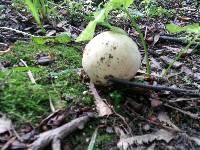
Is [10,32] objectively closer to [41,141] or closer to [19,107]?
[19,107]

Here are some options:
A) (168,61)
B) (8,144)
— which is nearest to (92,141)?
(8,144)

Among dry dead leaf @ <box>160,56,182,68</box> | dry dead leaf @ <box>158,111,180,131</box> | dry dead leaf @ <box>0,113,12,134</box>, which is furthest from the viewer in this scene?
dry dead leaf @ <box>160,56,182,68</box>

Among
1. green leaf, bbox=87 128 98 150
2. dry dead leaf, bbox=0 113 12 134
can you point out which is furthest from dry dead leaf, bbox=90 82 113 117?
dry dead leaf, bbox=0 113 12 134

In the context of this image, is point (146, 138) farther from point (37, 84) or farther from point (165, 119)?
point (37, 84)

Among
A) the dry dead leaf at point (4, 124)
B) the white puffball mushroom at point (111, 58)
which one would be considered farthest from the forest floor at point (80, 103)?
the white puffball mushroom at point (111, 58)

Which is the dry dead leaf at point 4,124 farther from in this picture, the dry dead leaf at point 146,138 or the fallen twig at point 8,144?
the dry dead leaf at point 146,138

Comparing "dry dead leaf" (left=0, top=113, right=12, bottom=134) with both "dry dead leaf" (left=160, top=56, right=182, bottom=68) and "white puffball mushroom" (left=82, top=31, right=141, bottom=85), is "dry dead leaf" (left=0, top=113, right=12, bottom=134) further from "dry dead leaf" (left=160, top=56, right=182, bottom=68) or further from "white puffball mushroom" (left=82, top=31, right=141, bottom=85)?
"dry dead leaf" (left=160, top=56, right=182, bottom=68)

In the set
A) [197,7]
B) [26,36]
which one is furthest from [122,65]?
[197,7]
